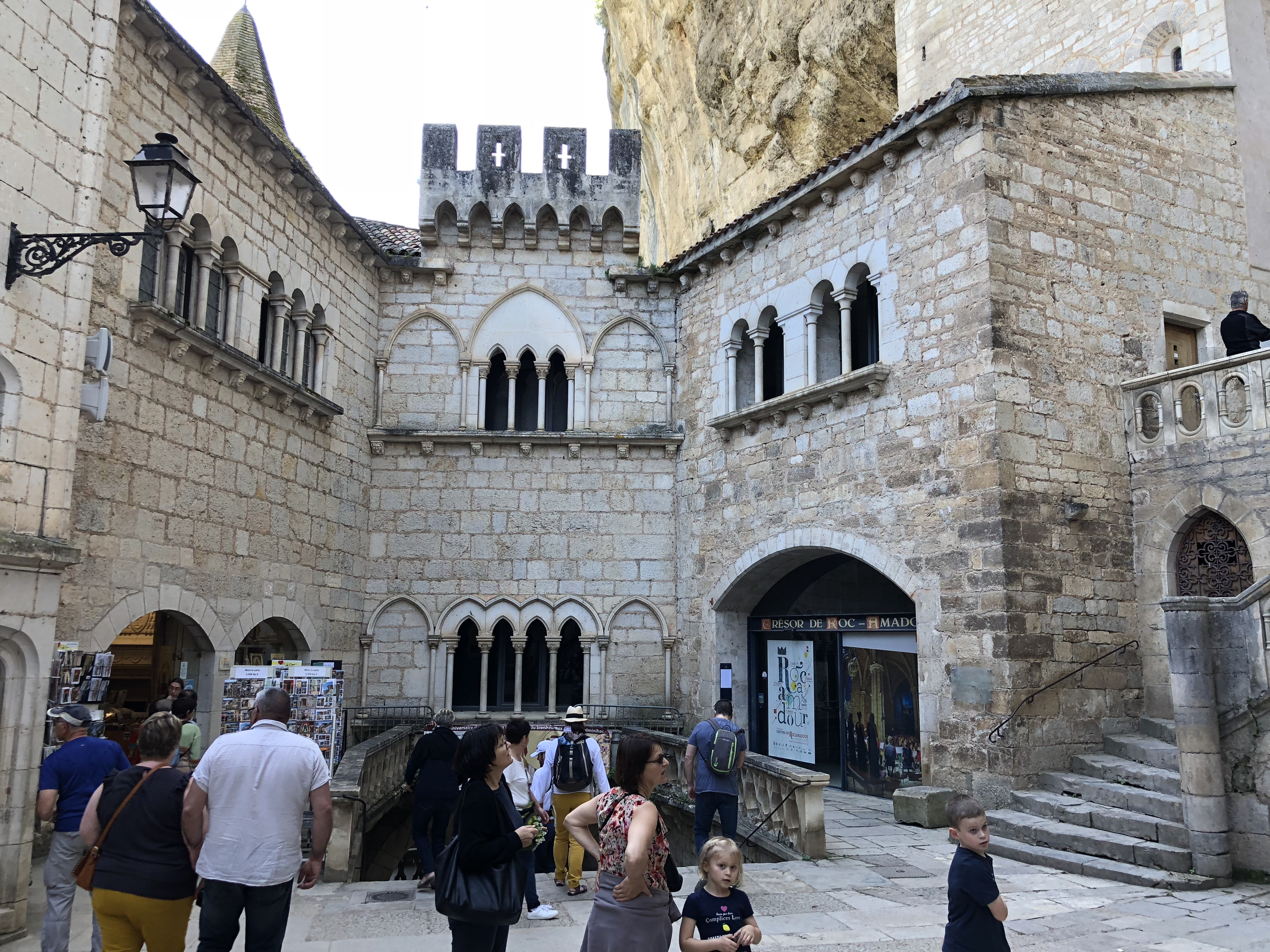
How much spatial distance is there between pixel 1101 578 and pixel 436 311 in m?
10.1

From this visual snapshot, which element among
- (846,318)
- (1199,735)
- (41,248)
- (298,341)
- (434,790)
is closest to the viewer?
(41,248)

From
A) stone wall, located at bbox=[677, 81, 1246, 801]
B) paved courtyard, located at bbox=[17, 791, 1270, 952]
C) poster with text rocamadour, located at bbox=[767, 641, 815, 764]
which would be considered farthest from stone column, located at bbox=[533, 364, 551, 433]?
paved courtyard, located at bbox=[17, 791, 1270, 952]

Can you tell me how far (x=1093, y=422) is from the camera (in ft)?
34.6

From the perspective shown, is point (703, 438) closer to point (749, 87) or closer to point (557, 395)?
point (557, 395)

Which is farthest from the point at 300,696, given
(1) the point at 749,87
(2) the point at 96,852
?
(1) the point at 749,87

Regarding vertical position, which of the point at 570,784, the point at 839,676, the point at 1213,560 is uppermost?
the point at 1213,560

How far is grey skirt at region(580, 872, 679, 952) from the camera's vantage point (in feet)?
11.8

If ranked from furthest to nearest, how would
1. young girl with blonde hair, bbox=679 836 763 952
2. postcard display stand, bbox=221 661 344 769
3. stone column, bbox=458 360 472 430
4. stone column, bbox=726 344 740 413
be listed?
stone column, bbox=458 360 472 430, stone column, bbox=726 344 740 413, postcard display stand, bbox=221 661 344 769, young girl with blonde hair, bbox=679 836 763 952

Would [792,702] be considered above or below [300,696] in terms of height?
below

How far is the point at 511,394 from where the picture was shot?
15.1m

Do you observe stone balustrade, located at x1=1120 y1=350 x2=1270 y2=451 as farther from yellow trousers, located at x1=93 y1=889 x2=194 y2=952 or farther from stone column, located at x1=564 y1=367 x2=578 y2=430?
yellow trousers, located at x1=93 y1=889 x2=194 y2=952

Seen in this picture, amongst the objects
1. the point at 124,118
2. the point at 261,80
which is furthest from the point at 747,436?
the point at 261,80

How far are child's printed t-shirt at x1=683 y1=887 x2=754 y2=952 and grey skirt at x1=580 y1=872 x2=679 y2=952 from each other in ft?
0.39

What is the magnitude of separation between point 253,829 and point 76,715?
2239mm
